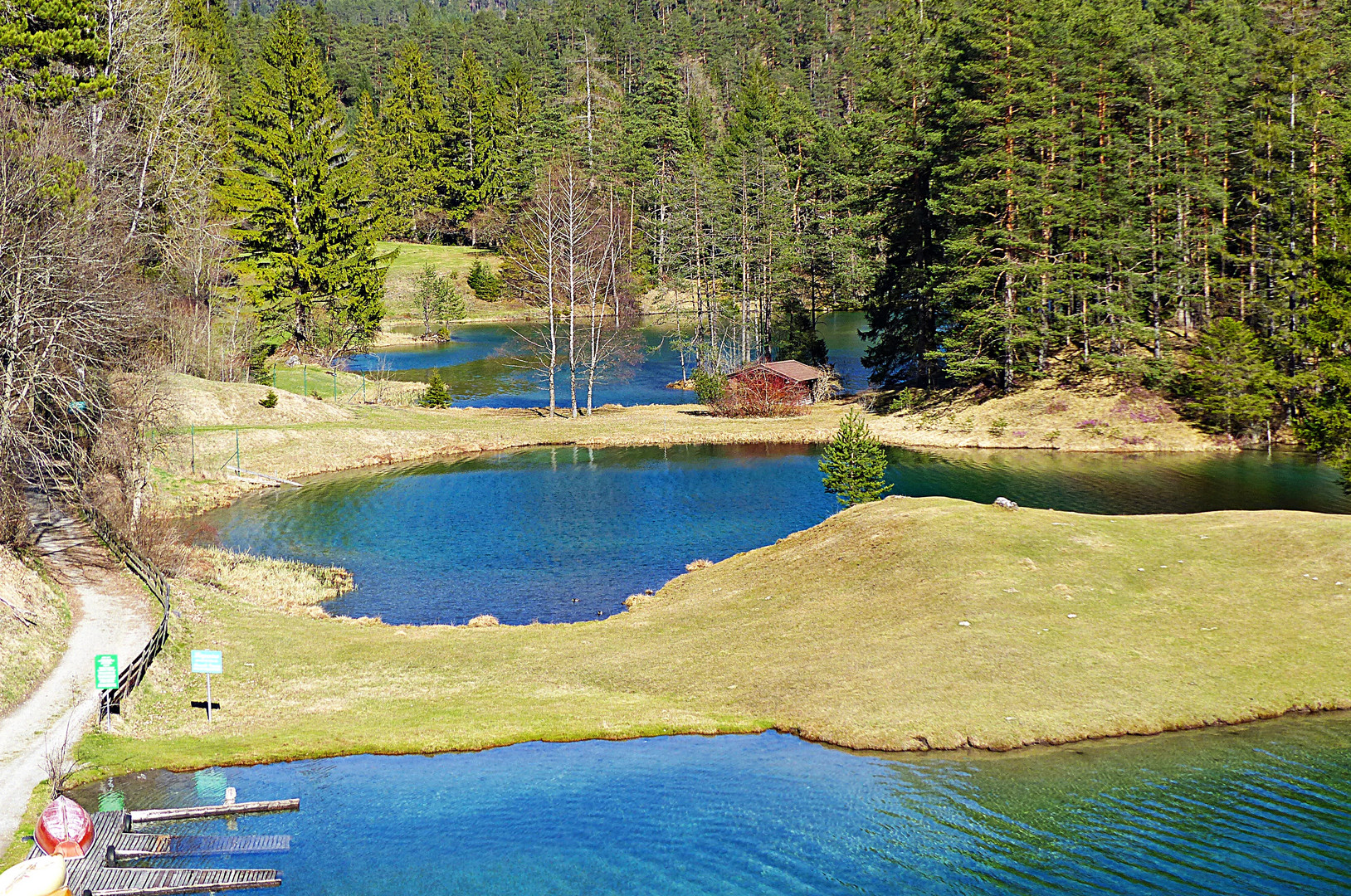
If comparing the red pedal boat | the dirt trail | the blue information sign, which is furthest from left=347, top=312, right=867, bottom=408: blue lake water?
the red pedal boat

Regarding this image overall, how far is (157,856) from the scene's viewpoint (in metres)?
18.7

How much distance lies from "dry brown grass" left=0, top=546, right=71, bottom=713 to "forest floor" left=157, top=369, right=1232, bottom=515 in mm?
23203

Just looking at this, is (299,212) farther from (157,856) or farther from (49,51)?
(157,856)

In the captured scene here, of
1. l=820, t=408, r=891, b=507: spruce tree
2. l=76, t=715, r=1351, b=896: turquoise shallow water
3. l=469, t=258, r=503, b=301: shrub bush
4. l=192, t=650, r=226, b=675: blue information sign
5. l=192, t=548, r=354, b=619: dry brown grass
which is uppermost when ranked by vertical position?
l=469, t=258, r=503, b=301: shrub bush

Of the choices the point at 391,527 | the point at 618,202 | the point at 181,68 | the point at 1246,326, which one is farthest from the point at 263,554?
the point at 618,202

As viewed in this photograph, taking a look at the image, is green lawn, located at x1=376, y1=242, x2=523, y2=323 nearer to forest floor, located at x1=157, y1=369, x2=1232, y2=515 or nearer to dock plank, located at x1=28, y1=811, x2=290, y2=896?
forest floor, located at x1=157, y1=369, x2=1232, y2=515

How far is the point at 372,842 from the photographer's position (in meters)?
19.5

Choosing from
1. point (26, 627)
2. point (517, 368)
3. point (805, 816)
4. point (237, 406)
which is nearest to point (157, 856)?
point (805, 816)

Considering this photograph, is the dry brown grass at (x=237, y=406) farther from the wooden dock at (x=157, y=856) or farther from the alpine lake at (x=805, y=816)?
the wooden dock at (x=157, y=856)

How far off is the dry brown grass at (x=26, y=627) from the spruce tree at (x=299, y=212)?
55435mm

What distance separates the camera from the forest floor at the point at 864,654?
24.6 m

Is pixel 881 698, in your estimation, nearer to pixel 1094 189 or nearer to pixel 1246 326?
pixel 1246 326

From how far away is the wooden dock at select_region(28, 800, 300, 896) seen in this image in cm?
1736

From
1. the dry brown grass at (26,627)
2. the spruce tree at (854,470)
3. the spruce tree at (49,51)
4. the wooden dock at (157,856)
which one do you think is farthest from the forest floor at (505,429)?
the wooden dock at (157,856)
